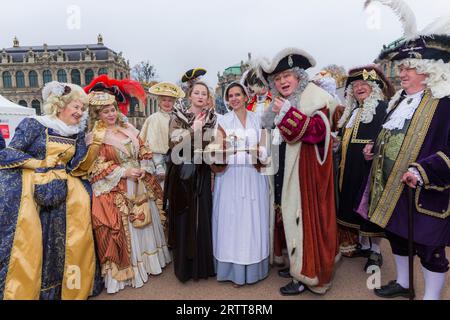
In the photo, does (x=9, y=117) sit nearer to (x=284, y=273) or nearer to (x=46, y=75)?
(x=284, y=273)

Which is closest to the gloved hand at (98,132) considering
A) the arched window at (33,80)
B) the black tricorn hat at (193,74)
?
the black tricorn hat at (193,74)

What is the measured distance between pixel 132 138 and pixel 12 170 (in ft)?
3.43

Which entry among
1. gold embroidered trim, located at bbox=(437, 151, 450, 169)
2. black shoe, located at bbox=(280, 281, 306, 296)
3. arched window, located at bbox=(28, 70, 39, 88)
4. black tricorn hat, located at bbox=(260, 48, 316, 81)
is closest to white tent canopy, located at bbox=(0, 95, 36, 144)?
black tricorn hat, located at bbox=(260, 48, 316, 81)

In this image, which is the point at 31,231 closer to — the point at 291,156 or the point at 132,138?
the point at 132,138

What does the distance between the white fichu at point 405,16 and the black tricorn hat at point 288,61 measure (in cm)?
79

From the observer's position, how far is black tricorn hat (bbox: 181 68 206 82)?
3129 mm

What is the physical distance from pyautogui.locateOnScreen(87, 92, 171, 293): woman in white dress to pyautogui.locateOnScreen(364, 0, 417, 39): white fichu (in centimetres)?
267

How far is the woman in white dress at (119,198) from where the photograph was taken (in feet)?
8.79

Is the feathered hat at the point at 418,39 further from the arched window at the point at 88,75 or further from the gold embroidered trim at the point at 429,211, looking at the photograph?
the arched window at the point at 88,75

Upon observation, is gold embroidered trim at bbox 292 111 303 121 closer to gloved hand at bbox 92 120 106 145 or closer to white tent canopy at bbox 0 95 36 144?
gloved hand at bbox 92 120 106 145

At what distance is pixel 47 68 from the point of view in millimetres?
45906

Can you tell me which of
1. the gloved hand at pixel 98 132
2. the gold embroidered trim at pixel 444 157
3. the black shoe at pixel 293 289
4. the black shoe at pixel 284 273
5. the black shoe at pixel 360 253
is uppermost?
the gloved hand at pixel 98 132

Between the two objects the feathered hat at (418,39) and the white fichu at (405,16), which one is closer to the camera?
the feathered hat at (418,39)

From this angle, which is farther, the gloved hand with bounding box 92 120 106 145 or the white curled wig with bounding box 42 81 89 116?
the gloved hand with bounding box 92 120 106 145
